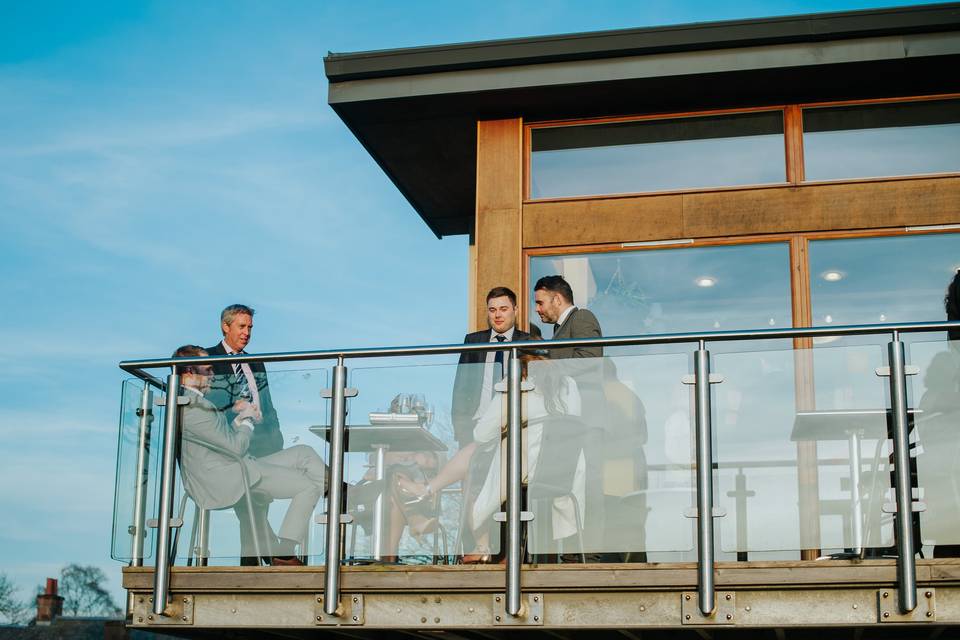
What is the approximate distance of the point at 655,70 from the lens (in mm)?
10570

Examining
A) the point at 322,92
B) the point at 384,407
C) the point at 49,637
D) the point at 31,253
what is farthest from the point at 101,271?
the point at 384,407

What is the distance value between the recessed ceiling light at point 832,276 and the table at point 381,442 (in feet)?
12.3

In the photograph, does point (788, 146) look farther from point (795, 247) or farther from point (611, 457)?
point (611, 457)

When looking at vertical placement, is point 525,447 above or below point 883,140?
below

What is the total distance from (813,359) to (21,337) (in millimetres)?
42267

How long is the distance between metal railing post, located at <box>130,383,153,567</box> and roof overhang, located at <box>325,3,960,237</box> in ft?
11.4

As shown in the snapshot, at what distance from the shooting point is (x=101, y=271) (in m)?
44.7

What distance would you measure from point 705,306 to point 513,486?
10.3ft

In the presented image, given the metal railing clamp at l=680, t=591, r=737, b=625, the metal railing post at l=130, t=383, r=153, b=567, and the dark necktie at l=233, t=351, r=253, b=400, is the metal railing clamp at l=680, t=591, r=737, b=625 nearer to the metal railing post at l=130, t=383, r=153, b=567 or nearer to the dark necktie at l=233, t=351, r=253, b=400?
the dark necktie at l=233, t=351, r=253, b=400

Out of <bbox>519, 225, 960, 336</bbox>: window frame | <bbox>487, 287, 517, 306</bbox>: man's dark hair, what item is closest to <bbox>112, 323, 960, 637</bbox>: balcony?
<bbox>487, 287, 517, 306</bbox>: man's dark hair

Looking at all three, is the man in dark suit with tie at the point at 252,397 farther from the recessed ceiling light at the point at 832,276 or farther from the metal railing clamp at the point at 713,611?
the recessed ceiling light at the point at 832,276

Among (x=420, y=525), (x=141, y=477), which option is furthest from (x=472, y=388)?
(x=141, y=477)

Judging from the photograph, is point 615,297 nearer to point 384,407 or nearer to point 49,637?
point 384,407

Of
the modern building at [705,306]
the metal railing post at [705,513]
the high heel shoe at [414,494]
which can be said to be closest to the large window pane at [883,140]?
the modern building at [705,306]
